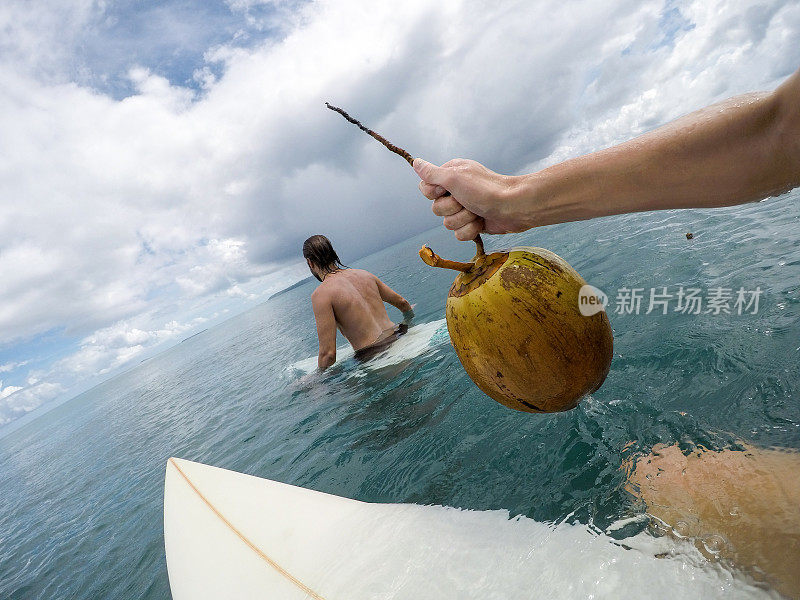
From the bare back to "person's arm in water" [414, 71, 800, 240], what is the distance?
4.33 meters

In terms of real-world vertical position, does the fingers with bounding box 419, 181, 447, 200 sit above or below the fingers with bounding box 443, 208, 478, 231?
above

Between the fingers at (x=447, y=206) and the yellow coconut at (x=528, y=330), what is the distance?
0.91 feet

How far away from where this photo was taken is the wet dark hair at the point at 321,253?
253 inches

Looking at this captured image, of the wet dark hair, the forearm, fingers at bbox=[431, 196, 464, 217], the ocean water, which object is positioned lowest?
the ocean water

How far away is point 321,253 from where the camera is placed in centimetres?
644

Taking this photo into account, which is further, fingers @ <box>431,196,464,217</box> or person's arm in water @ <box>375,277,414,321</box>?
person's arm in water @ <box>375,277,414,321</box>

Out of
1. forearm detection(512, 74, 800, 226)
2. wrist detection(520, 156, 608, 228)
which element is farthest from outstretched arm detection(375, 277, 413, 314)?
forearm detection(512, 74, 800, 226)

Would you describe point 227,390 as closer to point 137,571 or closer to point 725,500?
point 137,571

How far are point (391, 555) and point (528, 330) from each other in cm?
157

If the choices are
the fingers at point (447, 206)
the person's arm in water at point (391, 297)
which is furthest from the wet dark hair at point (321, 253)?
the fingers at point (447, 206)

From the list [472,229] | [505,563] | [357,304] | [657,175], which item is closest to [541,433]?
[505,563]

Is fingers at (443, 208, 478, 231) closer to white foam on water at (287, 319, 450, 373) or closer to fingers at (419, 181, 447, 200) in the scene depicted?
fingers at (419, 181, 447, 200)

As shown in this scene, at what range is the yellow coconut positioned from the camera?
5.53 feet

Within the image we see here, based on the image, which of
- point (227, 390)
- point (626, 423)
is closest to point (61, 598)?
point (626, 423)
